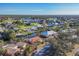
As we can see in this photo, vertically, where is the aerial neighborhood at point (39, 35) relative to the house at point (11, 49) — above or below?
above

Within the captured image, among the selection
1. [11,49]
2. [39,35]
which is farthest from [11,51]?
[39,35]

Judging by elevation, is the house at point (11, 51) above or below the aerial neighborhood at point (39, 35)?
below

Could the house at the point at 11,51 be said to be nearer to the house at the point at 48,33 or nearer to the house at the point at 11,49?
the house at the point at 11,49

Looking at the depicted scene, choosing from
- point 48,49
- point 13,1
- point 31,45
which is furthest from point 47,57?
point 13,1

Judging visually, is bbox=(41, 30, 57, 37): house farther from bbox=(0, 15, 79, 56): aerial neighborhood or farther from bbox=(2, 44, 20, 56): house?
bbox=(2, 44, 20, 56): house

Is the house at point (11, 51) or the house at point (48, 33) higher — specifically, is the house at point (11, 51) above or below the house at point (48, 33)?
below

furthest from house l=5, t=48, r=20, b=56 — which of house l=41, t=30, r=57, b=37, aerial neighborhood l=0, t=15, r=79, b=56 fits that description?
house l=41, t=30, r=57, b=37

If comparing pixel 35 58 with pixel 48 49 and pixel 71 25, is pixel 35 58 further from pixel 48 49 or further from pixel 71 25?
pixel 71 25

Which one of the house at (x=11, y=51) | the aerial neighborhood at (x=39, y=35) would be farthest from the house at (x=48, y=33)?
the house at (x=11, y=51)

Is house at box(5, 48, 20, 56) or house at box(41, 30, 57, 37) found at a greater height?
house at box(41, 30, 57, 37)

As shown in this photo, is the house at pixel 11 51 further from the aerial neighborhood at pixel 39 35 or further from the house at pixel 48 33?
the house at pixel 48 33

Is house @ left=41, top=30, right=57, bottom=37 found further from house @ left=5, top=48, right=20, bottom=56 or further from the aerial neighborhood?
house @ left=5, top=48, right=20, bottom=56
